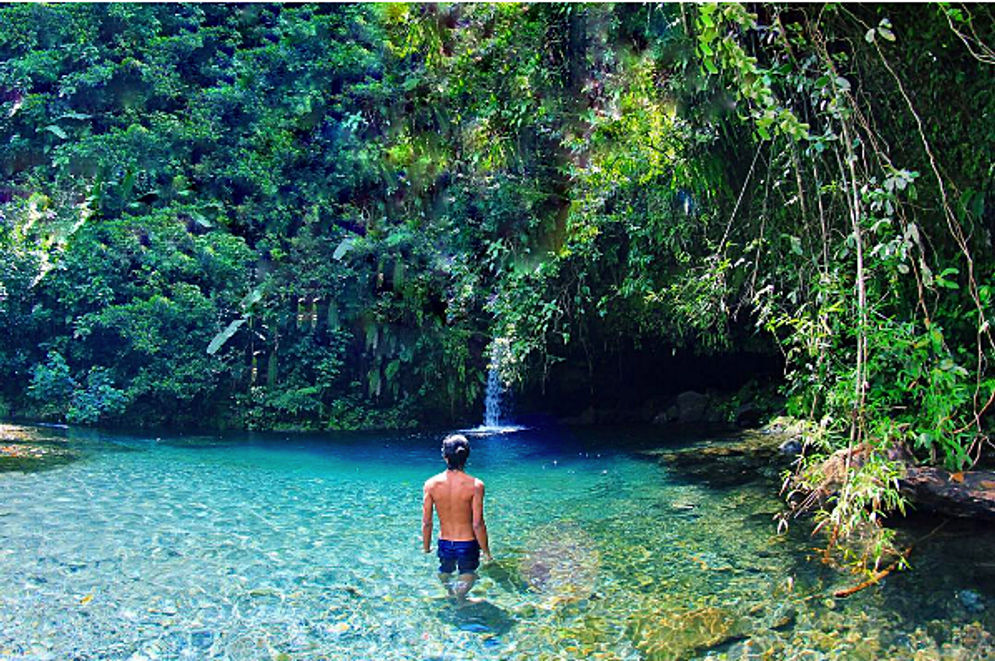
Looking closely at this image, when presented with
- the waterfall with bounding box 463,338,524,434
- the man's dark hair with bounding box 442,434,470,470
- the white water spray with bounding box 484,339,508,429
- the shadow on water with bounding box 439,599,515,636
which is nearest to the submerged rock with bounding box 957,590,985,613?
the shadow on water with bounding box 439,599,515,636

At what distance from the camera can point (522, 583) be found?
5.44m

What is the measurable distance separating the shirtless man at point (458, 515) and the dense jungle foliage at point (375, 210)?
2.72m

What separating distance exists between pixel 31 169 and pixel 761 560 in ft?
66.0

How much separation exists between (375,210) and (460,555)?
14.8 metres

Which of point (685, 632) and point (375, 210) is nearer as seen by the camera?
point (685, 632)

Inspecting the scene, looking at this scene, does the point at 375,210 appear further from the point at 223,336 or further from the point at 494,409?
the point at 494,409

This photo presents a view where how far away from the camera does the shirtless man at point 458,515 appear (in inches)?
197

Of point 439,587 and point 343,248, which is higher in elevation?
point 343,248

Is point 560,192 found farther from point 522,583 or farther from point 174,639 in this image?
point 174,639

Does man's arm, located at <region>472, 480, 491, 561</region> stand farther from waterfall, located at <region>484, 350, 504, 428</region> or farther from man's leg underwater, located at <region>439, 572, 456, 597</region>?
waterfall, located at <region>484, 350, 504, 428</region>

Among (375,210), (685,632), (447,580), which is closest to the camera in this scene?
(685,632)

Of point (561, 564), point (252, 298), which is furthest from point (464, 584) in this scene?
point (252, 298)

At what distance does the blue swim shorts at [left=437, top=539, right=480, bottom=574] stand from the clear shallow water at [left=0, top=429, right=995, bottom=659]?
0.23 m

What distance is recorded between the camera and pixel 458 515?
16.7 feet
